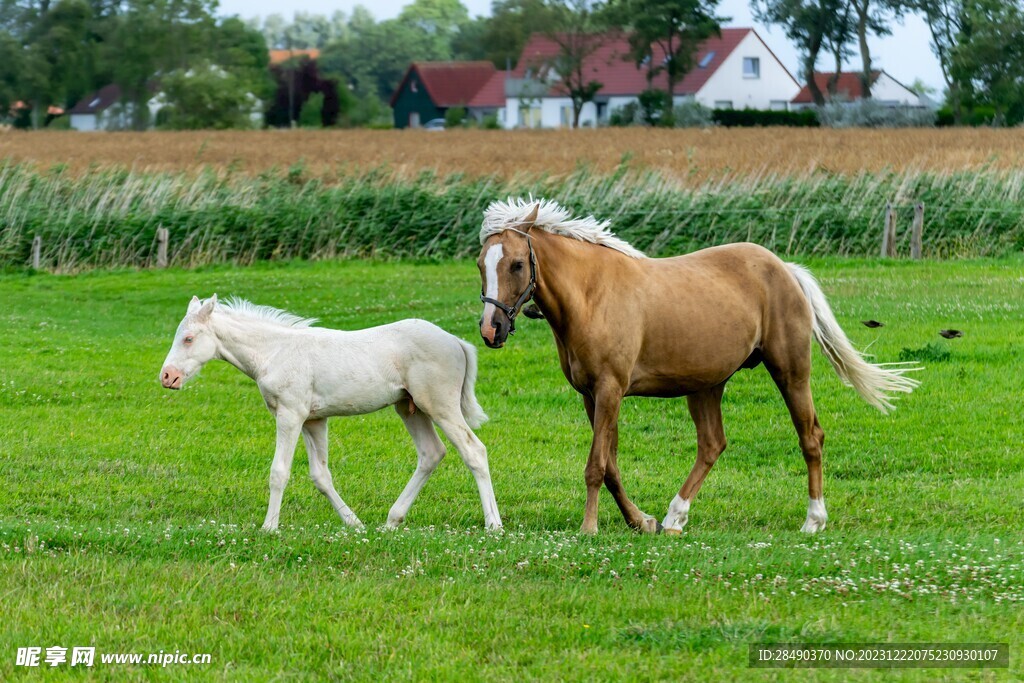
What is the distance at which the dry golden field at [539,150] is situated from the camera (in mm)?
34938

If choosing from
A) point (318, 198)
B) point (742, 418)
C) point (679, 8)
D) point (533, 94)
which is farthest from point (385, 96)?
point (742, 418)

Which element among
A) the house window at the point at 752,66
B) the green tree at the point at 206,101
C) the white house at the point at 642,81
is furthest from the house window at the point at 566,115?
the green tree at the point at 206,101

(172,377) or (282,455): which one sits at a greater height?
(172,377)

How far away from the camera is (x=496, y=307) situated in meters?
7.97

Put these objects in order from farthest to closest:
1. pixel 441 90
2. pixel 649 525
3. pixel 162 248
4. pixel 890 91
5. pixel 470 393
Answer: pixel 441 90 < pixel 890 91 < pixel 162 248 < pixel 470 393 < pixel 649 525

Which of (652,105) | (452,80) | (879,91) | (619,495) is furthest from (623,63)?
(619,495)

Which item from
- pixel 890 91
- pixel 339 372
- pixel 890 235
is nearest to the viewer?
pixel 339 372

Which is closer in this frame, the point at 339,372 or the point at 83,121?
the point at 339,372

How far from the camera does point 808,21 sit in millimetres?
82562

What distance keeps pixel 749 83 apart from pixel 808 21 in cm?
1477

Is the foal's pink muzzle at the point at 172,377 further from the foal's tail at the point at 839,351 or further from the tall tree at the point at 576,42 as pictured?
the tall tree at the point at 576,42

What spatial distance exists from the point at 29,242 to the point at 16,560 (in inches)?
806

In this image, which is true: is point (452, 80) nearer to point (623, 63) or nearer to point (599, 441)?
point (623, 63)

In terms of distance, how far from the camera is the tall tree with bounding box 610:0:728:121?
81812 millimetres
